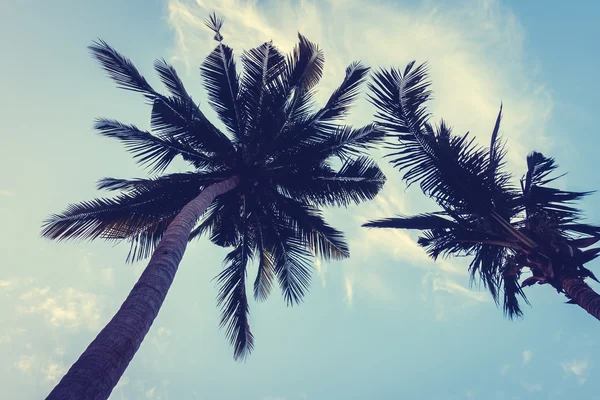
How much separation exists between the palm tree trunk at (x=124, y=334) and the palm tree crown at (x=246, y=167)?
3683 millimetres

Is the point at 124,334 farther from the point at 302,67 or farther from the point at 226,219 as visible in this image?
the point at 302,67

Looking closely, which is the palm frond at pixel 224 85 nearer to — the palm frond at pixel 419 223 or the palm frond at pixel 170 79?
the palm frond at pixel 170 79

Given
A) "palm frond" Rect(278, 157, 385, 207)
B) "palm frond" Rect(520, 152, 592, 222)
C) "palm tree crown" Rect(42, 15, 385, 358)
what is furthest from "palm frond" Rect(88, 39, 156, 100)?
"palm frond" Rect(520, 152, 592, 222)

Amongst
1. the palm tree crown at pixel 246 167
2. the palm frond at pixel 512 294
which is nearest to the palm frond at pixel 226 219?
the palm tree crown at pixel 246 167

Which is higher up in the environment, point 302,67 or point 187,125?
point 302,67

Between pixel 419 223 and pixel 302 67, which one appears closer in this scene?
pixel 419 223

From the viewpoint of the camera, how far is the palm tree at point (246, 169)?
9.90m

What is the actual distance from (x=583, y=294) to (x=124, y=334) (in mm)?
5472

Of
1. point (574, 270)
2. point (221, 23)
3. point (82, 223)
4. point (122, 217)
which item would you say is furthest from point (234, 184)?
point (574, 270)

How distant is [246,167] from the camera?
10562 millimetres

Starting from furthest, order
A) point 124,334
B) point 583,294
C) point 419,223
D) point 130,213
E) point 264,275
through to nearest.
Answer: point 264,275
point 130,213
point 419,223
point 583,294
point 124,334

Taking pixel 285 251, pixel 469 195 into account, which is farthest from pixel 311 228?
pixel 469 195

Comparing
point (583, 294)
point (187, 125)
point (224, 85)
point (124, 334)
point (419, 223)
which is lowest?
point (124, 334)

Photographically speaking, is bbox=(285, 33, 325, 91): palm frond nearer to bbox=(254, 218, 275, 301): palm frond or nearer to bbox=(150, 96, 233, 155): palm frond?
bbox=(150, 96, 233, 155): palm frond
